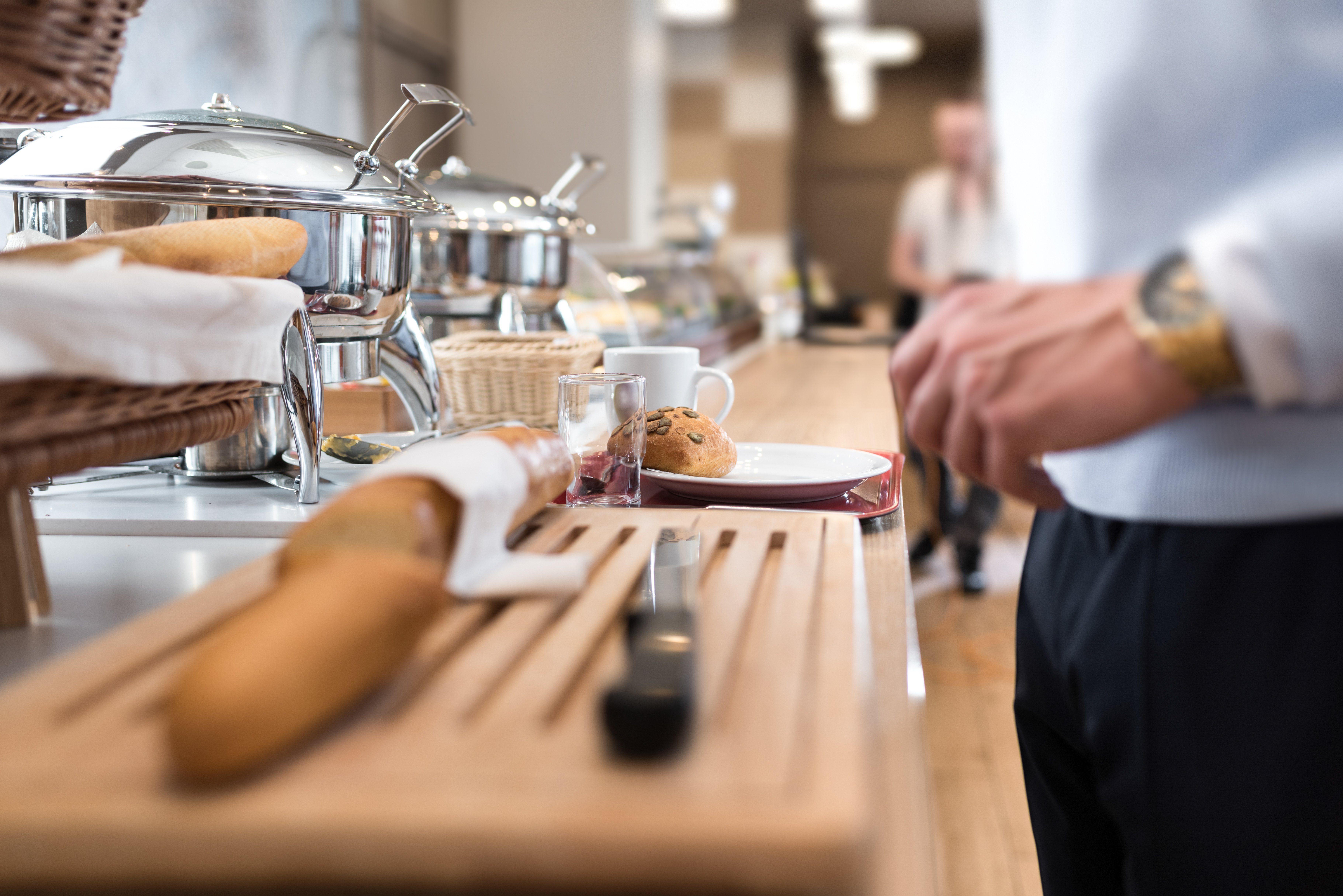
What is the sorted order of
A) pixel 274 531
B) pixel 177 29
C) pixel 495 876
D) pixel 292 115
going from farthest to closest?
pixel 292 115
pixel 177 29
pixel 274 531
pixel 495 876

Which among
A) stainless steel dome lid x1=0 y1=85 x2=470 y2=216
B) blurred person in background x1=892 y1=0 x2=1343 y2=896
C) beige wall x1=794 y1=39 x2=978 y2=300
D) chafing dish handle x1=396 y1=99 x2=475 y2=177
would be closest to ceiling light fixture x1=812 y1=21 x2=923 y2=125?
beige wall x1=794 y1=39 x2=978 y2=300

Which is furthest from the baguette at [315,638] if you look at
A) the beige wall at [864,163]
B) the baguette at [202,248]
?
the beige wall at [864,163]

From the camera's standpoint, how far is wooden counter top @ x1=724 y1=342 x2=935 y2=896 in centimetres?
46

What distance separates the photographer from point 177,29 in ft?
8.44

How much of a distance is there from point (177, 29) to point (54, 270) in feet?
7.63

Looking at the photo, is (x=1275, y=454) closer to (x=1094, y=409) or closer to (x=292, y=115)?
(x=1094, y=409)

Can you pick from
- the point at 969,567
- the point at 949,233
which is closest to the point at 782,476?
the point at 969,567

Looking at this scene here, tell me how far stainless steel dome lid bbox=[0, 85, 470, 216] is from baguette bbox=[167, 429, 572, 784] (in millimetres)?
523

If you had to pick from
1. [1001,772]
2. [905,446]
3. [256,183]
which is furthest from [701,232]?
[256,183]

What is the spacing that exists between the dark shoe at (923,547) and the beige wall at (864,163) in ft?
25.3

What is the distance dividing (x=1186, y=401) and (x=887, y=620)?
0.22 meters

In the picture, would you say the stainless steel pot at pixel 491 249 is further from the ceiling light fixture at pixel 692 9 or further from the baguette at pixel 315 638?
the ceiling light fixture at pixel 692 9

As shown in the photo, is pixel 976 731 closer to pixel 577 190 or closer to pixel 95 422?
pixel 577 190

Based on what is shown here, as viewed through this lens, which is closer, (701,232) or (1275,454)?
(1275,454)
